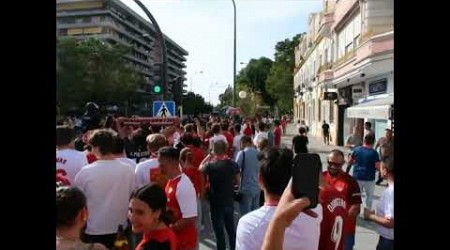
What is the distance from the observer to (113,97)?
3066 inches

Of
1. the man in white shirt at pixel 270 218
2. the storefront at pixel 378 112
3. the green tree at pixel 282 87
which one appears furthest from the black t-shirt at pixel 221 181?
the green tree at pixel 282 87

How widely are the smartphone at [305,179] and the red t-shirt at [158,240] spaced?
164 centimetres

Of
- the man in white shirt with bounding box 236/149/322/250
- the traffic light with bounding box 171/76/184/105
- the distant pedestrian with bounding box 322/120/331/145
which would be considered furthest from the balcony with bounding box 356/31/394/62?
the man in white shirt with bounding box 236/149/322/250

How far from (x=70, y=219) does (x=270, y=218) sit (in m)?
1.00

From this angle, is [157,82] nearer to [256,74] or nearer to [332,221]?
[332,221]

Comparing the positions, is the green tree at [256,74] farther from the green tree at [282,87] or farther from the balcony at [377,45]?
the balcony at [377,45]

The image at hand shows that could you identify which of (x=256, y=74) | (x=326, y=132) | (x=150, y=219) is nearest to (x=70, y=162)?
(x=150, y=219)

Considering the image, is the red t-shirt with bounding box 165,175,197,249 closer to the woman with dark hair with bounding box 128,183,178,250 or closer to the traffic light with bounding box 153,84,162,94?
the woman with dark hair with bounding box 128,183,178,250

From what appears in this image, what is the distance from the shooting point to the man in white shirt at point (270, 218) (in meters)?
2.54

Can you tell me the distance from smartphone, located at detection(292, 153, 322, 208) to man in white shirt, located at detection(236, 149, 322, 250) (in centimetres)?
84

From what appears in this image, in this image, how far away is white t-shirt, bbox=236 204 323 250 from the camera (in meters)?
2.53

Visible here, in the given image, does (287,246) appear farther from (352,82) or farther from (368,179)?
(352,82)
